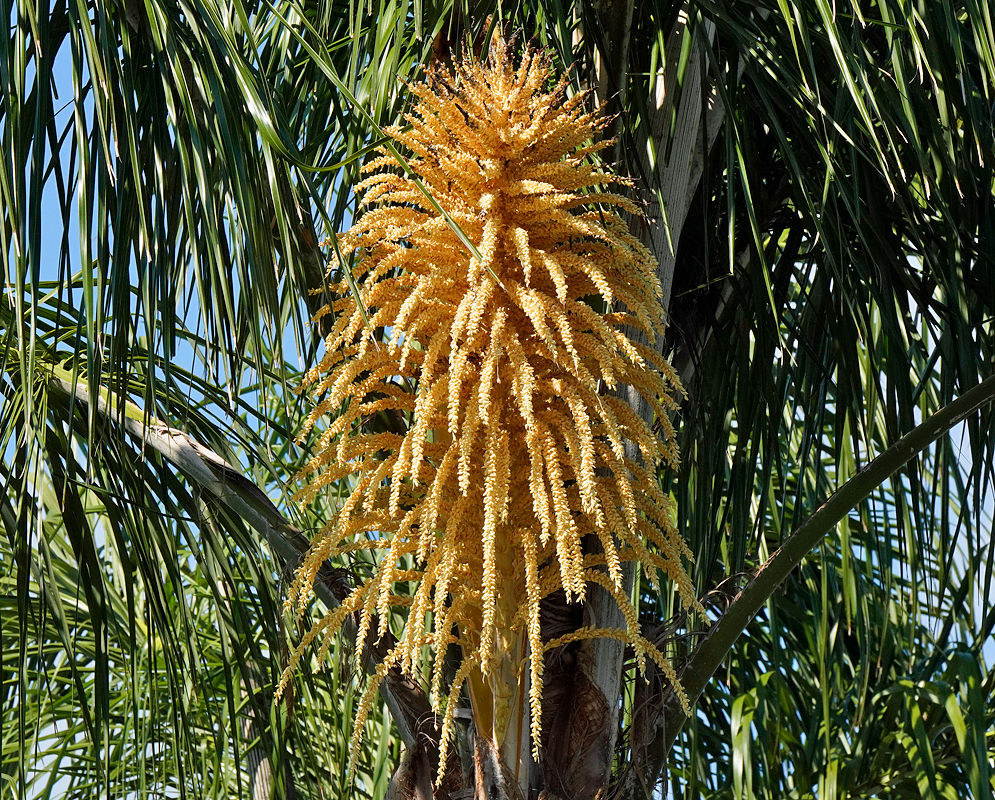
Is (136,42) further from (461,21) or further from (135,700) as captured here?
(135,700)

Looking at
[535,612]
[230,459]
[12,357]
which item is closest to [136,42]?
[12,357]

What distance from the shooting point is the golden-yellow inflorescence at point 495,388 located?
1458mm

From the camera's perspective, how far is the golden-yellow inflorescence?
4.78ft

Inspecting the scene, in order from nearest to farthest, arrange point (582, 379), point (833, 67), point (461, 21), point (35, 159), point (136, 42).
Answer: point (582, 379) < point (35, 159) < point (136, 42) < point (461, 21) < point (833, 67)

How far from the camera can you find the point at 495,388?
1.54 metres

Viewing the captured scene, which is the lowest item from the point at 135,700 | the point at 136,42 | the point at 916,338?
the point at 135,700

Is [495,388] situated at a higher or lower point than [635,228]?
lower

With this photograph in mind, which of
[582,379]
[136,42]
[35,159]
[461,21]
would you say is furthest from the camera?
[461,21]

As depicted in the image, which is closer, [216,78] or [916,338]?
[216,78]

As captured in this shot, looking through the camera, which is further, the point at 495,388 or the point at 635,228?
the point at 635,228

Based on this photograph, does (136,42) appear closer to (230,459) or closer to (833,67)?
(230,459)

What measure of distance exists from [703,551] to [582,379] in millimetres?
1232

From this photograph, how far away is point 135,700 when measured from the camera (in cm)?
238

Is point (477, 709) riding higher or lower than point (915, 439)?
lower
